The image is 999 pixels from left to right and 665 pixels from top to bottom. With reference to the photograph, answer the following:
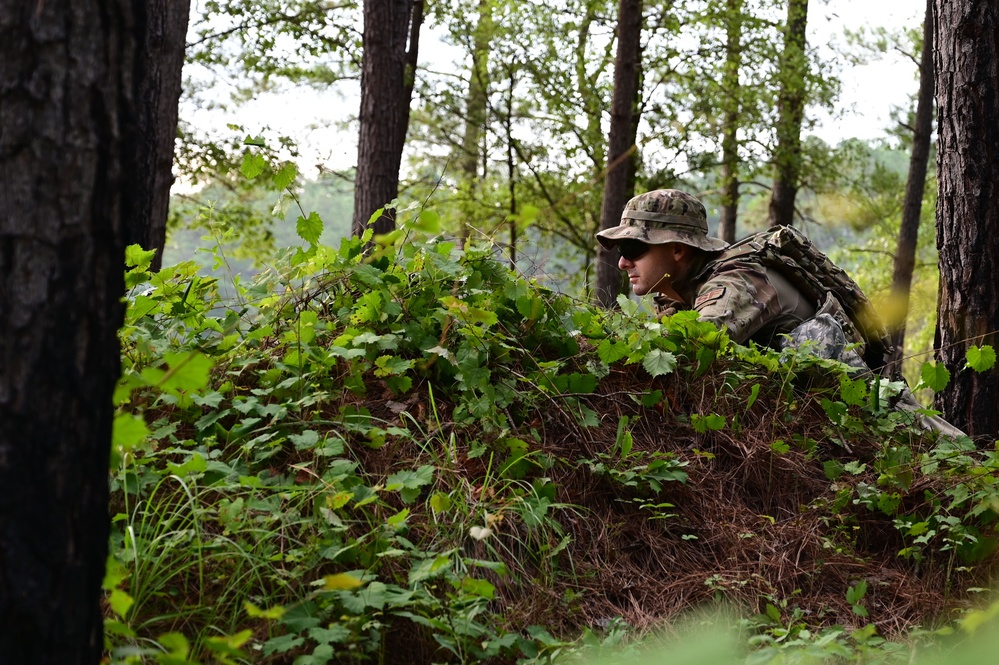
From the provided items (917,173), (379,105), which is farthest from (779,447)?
(917,173)

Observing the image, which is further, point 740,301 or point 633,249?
point 633,249

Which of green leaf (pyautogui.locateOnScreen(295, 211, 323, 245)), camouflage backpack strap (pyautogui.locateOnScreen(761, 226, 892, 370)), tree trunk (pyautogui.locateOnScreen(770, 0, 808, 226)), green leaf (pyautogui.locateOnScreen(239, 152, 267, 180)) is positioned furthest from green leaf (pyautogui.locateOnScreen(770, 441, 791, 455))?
tree trunk (pyautogui.locateOnScreen(770, 0, 808, 226))

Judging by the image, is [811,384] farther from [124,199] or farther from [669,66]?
[669,66]

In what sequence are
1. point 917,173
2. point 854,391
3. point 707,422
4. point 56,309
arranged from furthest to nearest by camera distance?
point 917,173 → point 854,391 → point 707,422 → point 56,309

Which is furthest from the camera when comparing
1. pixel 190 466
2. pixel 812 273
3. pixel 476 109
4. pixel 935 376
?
pixel 476 109

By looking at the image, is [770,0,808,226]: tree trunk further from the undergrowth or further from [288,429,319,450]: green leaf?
[288,429,319,450]: green leaf

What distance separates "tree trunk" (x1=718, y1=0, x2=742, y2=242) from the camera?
15.6 metres

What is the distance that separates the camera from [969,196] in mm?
4777

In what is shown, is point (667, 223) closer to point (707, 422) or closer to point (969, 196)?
point (969, 196)

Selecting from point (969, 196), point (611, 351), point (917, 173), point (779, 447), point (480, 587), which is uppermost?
point (917, 173)

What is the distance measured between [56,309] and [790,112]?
54.9ft

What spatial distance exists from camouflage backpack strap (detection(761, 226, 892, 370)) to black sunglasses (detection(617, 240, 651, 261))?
0.67 meters

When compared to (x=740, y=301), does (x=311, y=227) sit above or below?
above

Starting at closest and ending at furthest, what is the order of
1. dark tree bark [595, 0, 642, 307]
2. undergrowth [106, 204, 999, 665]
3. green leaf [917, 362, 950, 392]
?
undergrowth [106, 204, 999, 665]
green leaf [917, 362, 950, 392]
dark tree bark [595, 0, 642, 307]
